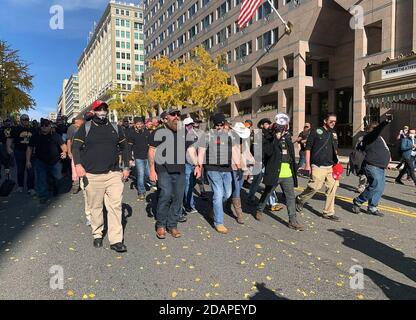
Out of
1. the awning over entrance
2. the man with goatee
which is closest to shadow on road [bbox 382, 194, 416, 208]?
the man with goatee

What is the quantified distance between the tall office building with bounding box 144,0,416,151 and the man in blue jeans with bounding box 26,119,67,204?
16.5 metres

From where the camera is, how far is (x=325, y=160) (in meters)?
6.48

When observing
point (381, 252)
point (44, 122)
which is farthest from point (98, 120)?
point (381, 252)

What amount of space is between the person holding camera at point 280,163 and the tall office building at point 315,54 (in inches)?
558

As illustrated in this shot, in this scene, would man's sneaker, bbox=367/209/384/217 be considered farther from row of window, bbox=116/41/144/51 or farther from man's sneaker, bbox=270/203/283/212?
row of window, bbox=116/41/144/51

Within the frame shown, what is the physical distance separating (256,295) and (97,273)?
1805 mm

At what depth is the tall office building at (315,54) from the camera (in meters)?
20.5

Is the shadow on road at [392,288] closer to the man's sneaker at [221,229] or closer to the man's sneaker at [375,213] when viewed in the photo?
the man's sneaker at [221,229]

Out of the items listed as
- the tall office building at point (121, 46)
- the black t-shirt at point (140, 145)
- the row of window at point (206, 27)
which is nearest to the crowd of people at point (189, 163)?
the black t-shirt at point (140, 145)

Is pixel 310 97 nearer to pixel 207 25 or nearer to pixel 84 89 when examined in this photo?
pixel 207 25

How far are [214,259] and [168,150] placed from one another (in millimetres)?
1894

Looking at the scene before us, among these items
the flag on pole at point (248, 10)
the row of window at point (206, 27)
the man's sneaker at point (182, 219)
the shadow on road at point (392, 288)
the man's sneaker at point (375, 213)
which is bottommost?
the shadow on road at point (392, 288)

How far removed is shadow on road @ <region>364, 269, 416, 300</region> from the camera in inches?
134
